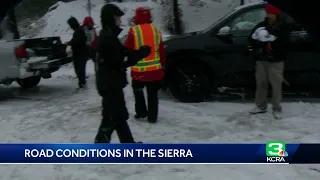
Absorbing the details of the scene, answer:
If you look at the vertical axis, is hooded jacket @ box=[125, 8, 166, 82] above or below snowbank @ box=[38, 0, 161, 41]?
above

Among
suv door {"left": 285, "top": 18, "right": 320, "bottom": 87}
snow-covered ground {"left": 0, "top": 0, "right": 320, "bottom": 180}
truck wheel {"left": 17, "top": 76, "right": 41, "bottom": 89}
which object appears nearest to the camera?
snow-covered ground {"left": 0, "top": 0, "right": 320, "bottom": 180}

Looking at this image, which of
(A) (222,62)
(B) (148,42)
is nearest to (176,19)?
(A) (222,62)

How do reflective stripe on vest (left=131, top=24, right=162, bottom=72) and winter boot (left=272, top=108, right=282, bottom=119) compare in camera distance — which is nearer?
reflective stripe on vest (left=131, top=24, right=162, bottom=72)

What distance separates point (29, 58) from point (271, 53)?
5074 mm

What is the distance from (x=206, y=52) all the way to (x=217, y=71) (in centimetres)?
37

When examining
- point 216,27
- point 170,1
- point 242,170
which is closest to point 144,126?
point 242,170

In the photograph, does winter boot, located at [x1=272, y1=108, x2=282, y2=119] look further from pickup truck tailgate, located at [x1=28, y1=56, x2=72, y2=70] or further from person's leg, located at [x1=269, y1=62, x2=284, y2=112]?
pickup truck tailgate, located at [x1=28, y1=56, x2=72, y2=70]

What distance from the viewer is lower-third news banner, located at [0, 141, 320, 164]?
3266 mm

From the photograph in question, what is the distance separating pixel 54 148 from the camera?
11.3 ft

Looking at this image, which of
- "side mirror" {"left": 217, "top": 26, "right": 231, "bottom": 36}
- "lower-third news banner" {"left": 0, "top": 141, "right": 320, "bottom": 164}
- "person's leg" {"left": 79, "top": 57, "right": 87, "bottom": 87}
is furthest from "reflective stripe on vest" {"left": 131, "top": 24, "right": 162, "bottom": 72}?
"person's leg" {"left": 79, "top": 57, "right": 87, "bottom": 87}

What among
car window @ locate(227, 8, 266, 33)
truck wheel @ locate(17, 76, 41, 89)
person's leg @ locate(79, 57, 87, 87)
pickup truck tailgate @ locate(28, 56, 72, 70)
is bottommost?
truck wheel @ locate(17, 76, 41, 89)

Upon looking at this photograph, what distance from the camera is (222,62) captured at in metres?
7.43

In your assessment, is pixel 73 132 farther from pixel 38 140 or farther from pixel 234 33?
pixel 234 33

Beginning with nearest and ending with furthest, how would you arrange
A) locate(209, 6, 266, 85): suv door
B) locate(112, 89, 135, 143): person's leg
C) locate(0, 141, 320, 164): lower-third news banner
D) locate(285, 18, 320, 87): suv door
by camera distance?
locate(0, 141, 320, 164): lower-third news banner → locate(112, 89, 135, 143): person's leg → locate(285, 18, 320, 87): suv door → locate(209, 6, 266, 85): suv door
